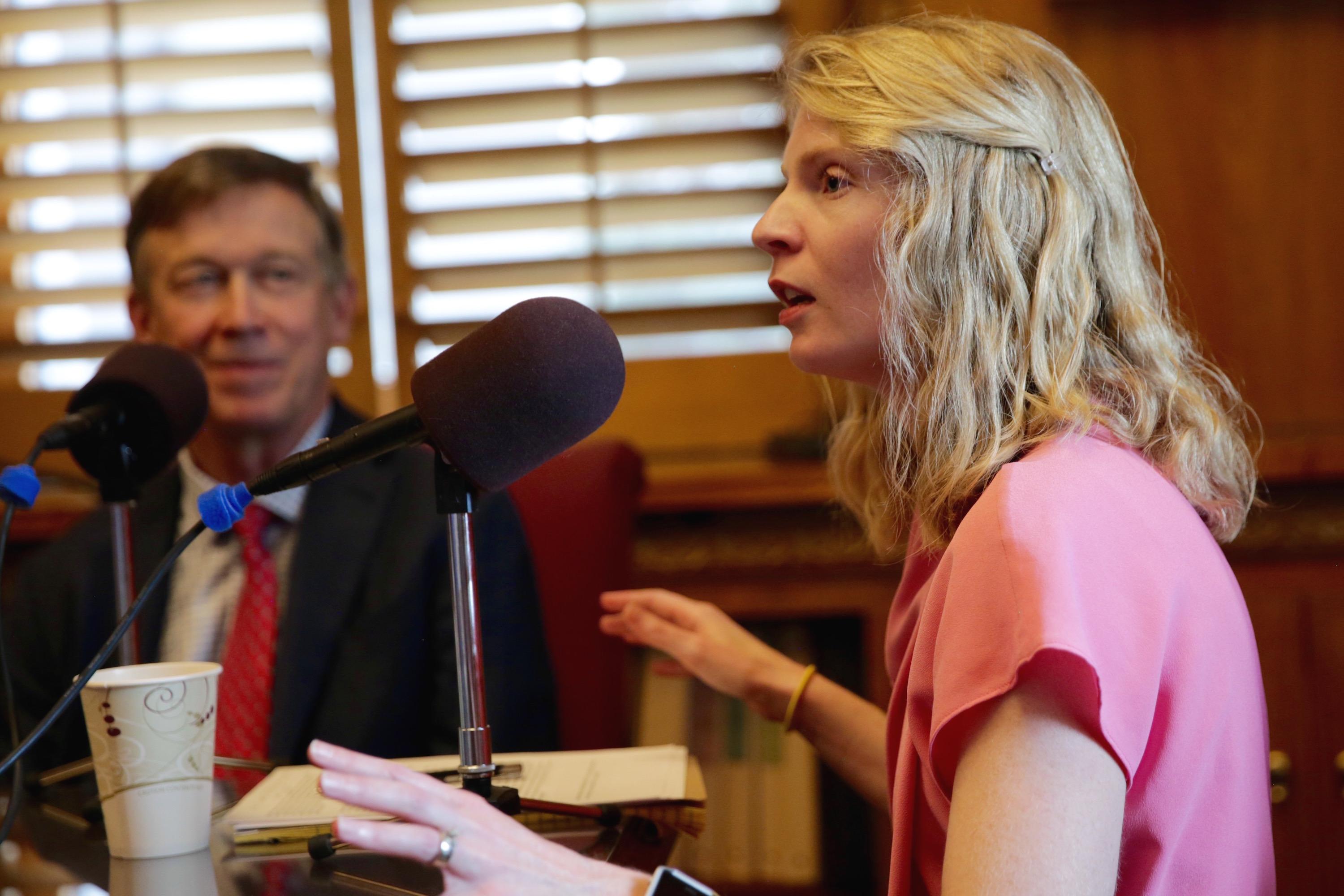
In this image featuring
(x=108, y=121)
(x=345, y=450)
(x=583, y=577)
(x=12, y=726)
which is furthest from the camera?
(x=108, y=121)

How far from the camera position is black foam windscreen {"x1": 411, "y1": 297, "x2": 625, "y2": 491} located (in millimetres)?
776

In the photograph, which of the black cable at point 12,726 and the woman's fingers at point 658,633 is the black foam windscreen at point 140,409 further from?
the woman's fingers at point 658,633

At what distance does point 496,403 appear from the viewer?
0.78m

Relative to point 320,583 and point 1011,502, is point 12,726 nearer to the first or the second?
point 320,583

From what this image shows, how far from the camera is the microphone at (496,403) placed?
0.77 m

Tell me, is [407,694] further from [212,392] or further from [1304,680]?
[1304,680]

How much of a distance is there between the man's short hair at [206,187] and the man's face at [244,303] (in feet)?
0.04

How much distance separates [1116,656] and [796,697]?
0.50 m

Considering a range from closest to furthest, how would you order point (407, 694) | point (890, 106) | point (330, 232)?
point (890, 106) < point (407, 694) < point (330, 232)

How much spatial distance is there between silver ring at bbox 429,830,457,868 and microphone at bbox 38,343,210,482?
0.54m

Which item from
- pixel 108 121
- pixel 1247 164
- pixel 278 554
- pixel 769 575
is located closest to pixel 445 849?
pixel 278 554

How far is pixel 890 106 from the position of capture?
923 millimetres

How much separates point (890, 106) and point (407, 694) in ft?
2.64

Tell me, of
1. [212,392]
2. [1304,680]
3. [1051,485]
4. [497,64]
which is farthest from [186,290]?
[1304,680]
